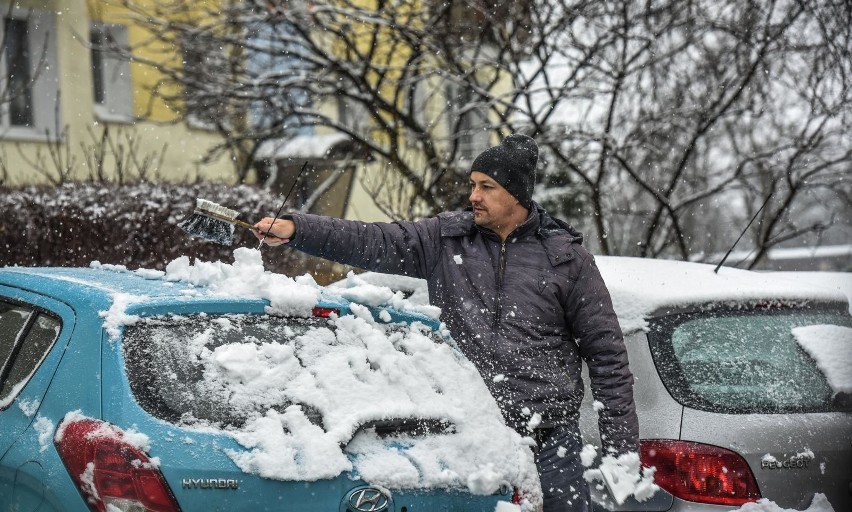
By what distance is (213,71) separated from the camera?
10539mm

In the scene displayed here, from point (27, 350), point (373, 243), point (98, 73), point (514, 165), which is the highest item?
point (98, 73)

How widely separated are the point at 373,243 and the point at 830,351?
2.07m

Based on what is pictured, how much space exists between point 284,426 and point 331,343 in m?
0.41

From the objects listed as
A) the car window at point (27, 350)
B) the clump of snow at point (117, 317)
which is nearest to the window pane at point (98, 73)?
the car window at point (27, 350)

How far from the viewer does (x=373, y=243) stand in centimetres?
391

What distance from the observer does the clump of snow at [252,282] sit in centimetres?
301

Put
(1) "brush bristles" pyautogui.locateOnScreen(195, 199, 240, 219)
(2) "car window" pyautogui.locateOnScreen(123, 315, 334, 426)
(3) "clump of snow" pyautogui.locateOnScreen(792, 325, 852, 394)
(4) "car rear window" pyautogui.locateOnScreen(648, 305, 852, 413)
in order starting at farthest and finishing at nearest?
1. (3) "clump of snow" pyautogui.locateOnScreen(792, 325, 852, 394)
2. (4) "car rear window" pyautogui.locateOnScreen(648, 305, 852, 413)
3. (1) "brush bristles" pyautogui.locateOnScreen(195, 199, 240, 219)
4. (2) "car window" pyautogui.locateOnScreen(123, 315, 334, 426)

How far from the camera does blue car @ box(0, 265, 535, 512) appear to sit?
2566 millimetres

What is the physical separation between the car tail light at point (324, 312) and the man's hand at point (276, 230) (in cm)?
60

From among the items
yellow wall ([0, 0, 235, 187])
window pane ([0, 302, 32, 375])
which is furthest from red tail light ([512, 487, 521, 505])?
yellow wall ([0, 0, 235, 187])

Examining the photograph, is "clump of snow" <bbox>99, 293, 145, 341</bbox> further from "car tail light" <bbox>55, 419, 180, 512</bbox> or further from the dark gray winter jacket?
the dark gray winter jacket

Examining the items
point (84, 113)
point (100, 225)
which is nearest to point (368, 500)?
point (100, 225)

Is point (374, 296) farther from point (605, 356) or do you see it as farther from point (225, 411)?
point (605, 356)

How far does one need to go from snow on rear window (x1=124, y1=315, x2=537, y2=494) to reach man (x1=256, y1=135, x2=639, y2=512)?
49 centimetres
